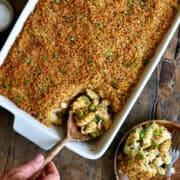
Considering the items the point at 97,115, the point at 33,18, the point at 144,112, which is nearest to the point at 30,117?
the point at 97,115

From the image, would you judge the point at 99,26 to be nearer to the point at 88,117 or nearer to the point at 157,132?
the point at 88,117

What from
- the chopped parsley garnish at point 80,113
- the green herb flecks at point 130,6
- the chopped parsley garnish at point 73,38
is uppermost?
the chopped parsley garnish at point 73,38

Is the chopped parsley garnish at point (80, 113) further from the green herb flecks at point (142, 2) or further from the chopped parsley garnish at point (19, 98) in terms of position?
the green herb flecks at point (142, 2)

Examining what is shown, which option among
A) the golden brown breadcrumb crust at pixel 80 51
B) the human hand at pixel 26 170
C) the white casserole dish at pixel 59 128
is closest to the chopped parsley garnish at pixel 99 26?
the golden brown breadcrumb crust at pixel 80 51

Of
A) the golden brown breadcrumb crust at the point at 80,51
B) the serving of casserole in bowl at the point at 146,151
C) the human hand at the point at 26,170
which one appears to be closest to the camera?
the human hand at the point at 26,170

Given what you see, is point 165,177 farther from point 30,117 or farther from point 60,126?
point 30,117
